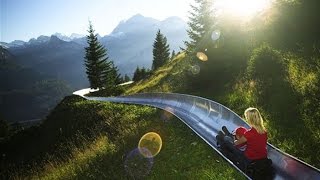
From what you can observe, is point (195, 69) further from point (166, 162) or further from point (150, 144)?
point (166, 162)

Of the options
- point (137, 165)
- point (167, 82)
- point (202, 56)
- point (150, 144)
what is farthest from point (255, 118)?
point (167, 82)

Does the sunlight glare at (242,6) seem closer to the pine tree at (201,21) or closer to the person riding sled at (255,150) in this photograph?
the pine tree at (201,21)

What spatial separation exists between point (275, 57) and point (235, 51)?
8561 mm

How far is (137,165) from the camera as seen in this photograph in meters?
13.1

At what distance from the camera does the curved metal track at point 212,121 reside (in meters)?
9.44

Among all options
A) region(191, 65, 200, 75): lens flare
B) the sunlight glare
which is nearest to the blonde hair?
region(191, 65, 200, 75): lens flare

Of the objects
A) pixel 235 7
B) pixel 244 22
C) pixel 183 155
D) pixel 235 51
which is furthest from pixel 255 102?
pixel 235 7

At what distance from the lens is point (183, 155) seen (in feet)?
44.8

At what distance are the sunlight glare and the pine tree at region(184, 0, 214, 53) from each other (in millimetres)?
1362

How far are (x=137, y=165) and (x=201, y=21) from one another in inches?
1549

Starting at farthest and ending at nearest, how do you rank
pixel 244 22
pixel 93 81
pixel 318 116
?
pixel 93 81 < pixel 244 22 < pixel 318 116

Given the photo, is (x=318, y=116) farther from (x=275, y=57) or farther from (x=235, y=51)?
(x=235, y=51)

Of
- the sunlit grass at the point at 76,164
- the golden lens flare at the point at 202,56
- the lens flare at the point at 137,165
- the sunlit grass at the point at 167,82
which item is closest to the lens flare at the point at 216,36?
the sunlit grass at the point at 167,82

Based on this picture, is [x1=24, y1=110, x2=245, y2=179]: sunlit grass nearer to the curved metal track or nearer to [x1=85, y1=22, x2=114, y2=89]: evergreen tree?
the curved metal track
